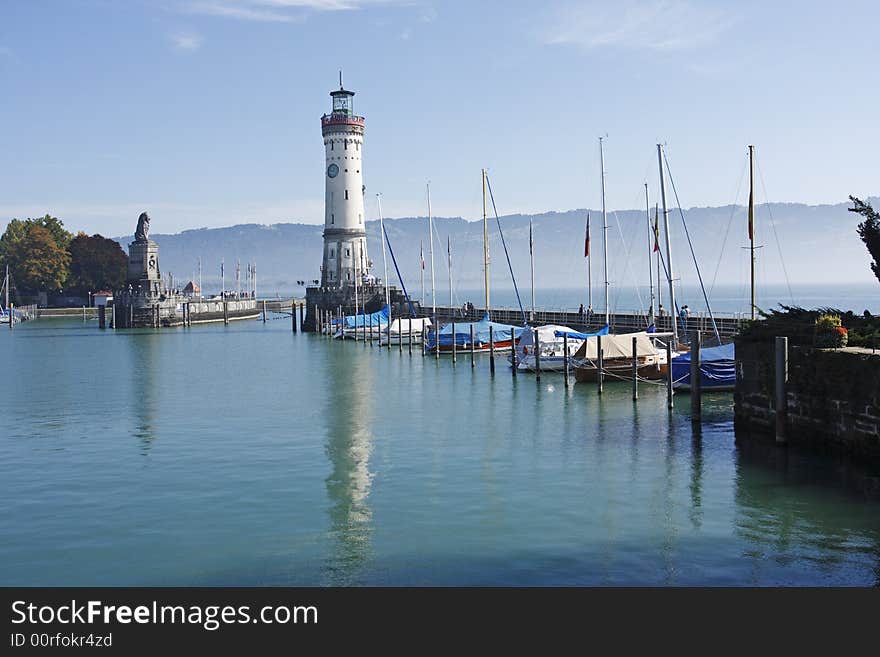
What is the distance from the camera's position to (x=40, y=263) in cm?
17075

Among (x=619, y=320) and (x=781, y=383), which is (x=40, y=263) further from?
(x=781, y=383)

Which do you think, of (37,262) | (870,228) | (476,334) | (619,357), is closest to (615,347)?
(619,357)

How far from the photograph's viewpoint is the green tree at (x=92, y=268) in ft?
577

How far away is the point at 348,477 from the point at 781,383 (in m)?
12.9

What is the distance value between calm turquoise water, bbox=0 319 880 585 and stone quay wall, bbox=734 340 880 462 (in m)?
0.77

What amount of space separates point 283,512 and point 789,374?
1536cm

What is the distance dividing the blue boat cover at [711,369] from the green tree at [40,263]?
152 m

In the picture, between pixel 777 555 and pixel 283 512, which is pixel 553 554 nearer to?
pixel 777 555

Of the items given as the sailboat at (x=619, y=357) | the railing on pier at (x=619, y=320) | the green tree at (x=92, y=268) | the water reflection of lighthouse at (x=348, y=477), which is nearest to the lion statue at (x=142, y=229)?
the green tree at (x=92, y=268)

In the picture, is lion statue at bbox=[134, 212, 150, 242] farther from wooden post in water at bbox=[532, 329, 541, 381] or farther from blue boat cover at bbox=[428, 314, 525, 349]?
wooden post in water at bbox=[532, 329, 541, 381]

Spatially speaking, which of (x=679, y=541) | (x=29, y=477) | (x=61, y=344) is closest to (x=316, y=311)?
(x=61, y=344)

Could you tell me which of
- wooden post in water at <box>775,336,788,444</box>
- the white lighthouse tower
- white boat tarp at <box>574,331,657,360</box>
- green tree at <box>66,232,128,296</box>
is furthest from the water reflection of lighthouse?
green tree at <box>66,232,128,296</box>

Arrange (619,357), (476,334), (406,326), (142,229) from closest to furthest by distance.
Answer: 1. (619,357)
2. (476,334)
3. (406,326)
4. (142,229)

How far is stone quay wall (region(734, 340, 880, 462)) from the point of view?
25.1 m
